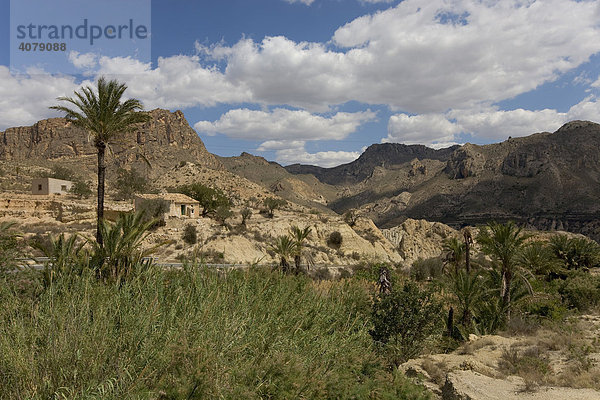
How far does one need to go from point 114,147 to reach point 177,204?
323ft

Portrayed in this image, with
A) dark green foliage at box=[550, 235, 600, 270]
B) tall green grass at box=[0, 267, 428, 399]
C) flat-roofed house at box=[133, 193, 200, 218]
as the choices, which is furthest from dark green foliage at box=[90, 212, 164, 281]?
dark green foliage at box=[550, 235, 600, 270]

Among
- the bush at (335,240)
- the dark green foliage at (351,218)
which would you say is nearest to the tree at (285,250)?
the bush at (335,240)

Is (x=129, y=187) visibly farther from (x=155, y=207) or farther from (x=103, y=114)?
(x=103, y=114)

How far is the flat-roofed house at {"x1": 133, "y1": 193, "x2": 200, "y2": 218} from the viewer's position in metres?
42.0

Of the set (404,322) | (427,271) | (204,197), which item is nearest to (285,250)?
(404,322)

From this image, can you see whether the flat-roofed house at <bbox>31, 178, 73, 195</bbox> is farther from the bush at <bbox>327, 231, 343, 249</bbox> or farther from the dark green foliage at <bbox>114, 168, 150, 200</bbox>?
the bush at <bbox>327, 231, 343, 249</bbox>

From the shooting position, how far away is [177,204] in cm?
4469

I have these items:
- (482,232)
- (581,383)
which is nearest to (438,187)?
(482,232)

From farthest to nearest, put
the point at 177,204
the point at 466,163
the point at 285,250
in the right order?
the point at 466,163 → the point at 177,204 → the point at 285,250

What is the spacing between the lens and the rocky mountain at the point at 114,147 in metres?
126

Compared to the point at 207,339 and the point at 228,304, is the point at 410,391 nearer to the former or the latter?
the point at 228,304

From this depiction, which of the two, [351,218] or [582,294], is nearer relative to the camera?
[582,294]

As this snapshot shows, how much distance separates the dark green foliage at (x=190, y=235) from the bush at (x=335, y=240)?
15986 mm

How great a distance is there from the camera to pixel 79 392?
4211 millimetres
